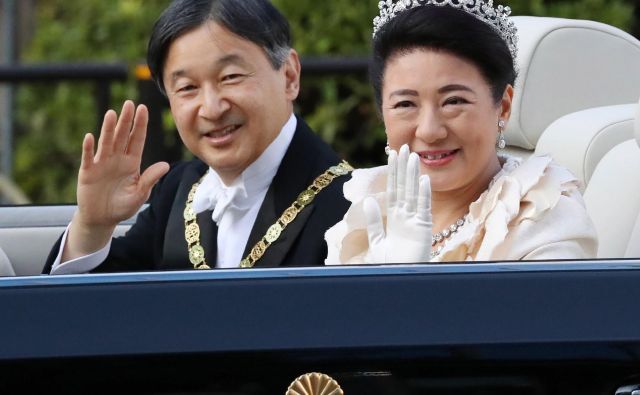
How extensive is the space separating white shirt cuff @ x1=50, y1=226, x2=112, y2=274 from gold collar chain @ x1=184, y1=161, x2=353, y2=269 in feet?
0.61

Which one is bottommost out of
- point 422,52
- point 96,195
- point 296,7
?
point 96,195

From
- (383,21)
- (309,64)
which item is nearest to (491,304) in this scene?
(383,21)

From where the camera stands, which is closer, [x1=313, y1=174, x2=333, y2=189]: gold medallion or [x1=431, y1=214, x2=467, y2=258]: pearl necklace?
[x1=431, y1=214, x2=467, y2=258]: pearl necklace

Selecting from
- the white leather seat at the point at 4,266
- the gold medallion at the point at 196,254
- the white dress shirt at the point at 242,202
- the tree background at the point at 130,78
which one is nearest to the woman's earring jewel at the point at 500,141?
the white dress shirt at the point at 242,202

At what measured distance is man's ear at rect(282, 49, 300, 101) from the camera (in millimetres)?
3078

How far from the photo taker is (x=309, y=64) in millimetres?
6840

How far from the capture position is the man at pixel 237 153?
293 centimetres

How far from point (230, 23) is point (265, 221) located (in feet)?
1.35

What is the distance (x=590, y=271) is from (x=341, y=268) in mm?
342

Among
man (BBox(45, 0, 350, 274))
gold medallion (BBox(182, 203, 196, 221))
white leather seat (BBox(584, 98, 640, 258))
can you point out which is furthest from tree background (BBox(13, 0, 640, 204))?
white leather seat (BBox(584, 98, 640, 258))

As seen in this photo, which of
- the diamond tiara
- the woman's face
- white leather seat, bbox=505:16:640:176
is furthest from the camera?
white leather seat, bbox=505:16:640:176

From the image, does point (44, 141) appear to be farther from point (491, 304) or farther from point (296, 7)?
point (491, 304)

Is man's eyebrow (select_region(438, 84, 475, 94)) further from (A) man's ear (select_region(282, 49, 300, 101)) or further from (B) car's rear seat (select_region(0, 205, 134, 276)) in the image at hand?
(B) car's rear seat (select_region(0, 205, 134, 276))

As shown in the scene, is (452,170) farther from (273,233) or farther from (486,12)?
(273,233)
